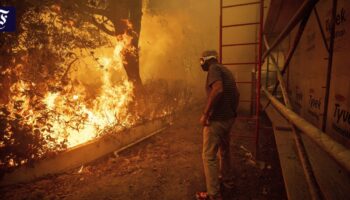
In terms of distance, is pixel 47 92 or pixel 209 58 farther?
pixel 47 92

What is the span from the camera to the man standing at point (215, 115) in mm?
3689

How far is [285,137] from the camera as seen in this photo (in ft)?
15.0

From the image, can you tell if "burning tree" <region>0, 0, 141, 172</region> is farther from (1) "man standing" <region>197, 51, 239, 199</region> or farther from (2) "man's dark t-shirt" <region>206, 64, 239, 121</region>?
(2) "man's dark t-shirt" <region>206, 64, 239, 121</region>

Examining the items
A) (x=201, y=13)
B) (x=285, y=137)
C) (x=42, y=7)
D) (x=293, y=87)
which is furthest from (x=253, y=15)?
(x=42, y=7)

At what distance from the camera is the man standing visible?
3689 millimetres

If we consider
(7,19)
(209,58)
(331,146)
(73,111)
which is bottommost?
(73,111)

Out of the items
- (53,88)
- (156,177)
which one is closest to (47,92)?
(53,88)

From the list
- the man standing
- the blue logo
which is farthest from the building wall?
the blue logo

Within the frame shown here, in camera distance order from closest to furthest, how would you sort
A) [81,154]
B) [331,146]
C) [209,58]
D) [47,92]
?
[331,146], [209,58], [81,154], [47,92]

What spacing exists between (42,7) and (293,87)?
777 cm

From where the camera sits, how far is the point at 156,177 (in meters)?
4.83

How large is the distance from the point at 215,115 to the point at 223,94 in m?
0.40

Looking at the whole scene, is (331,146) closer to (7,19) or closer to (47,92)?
(47,92)

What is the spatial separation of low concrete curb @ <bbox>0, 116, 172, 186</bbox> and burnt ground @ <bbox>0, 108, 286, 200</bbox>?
0.15 m
